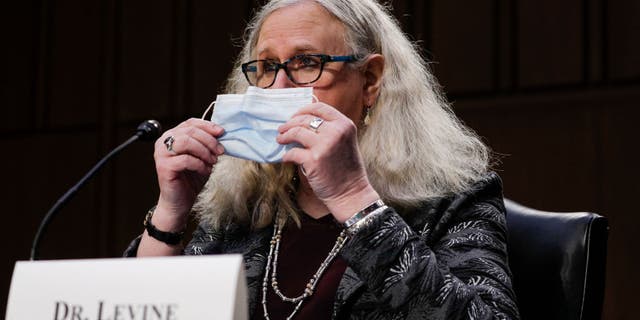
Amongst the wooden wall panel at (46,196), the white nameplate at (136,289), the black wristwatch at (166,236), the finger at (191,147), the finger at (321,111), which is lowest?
the wooden wall panel at (46,196)

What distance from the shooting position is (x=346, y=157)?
1.45 m

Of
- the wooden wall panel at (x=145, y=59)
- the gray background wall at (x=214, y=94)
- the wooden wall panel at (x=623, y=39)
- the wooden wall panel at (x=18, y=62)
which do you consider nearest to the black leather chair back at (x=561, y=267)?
the gray background wall at (x=214, y=94)

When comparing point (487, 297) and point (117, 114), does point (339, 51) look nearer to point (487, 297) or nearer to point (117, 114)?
point (487, 297)

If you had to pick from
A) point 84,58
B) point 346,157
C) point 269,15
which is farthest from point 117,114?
point 346,157

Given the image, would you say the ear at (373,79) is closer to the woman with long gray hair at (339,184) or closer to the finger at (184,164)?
the woman with long gray hair at (339,184)

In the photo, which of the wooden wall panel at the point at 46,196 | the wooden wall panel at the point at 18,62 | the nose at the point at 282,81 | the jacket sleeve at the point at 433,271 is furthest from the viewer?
the wooden wall panel at the point at 18,62

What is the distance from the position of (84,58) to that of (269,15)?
Result: 2907 millimetres

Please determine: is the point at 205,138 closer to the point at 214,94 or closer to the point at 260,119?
the point at 260,119

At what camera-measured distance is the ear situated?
1.90m

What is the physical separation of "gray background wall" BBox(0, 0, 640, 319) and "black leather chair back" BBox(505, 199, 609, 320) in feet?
4.64

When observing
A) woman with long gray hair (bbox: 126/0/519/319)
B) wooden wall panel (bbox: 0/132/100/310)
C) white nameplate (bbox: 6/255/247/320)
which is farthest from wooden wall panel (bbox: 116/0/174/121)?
white nameplate (bbox: 6/255/247/320)

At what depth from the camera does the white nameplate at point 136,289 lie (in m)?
0.98

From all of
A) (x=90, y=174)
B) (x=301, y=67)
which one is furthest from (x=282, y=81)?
(x=90, y=174)

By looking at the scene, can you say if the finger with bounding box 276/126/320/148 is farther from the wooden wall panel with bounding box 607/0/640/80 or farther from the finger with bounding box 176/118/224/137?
the wooden wall panel with bounding box 607/0/640/80
